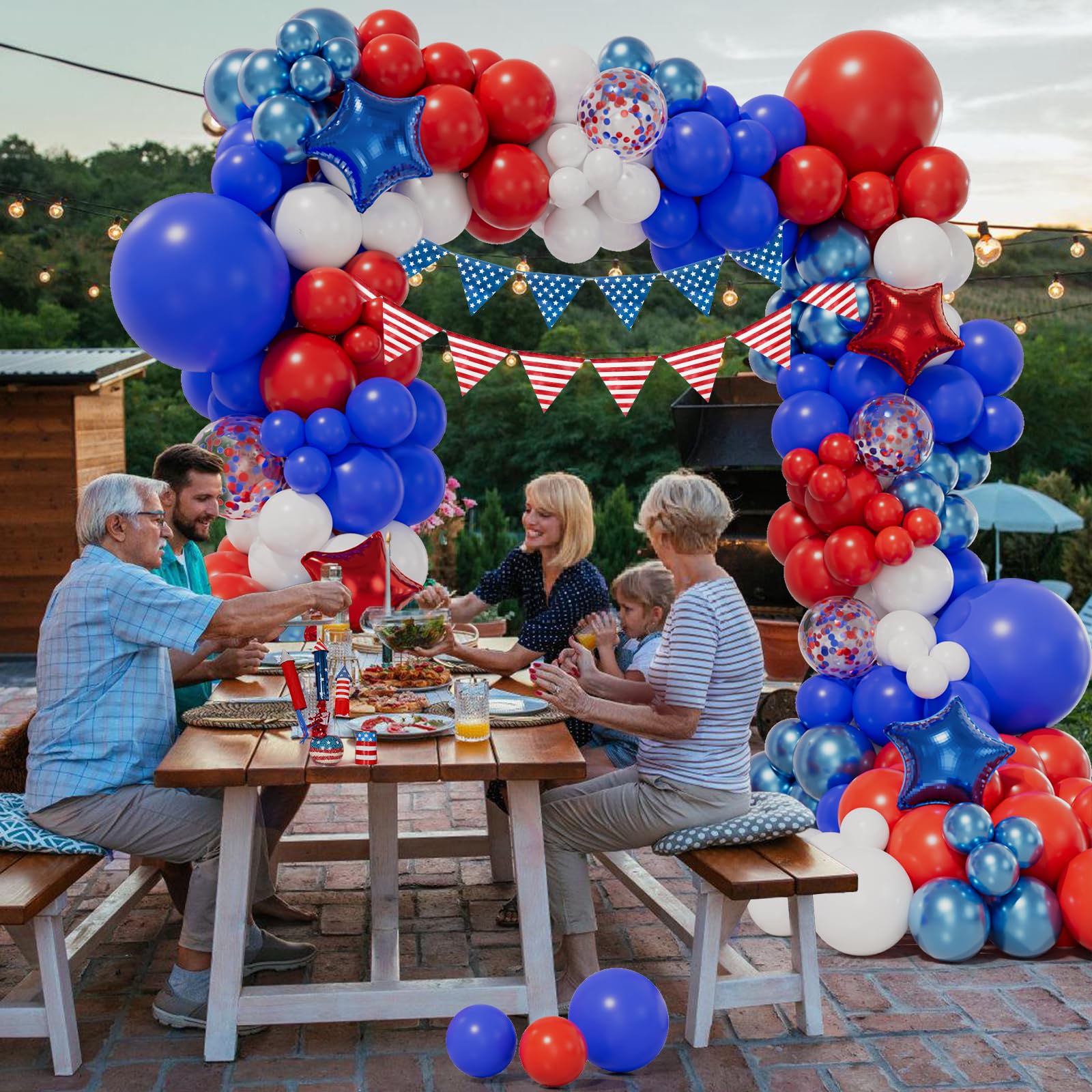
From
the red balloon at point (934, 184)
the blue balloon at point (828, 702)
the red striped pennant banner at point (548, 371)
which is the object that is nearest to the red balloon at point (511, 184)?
the red striped pennant banner at point (548, 371)

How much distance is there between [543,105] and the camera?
4145mm

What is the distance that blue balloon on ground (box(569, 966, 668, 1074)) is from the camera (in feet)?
8.43

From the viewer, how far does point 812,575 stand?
424cm

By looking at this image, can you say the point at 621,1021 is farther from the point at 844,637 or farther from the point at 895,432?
the point at 895,432

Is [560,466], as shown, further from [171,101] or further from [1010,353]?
[1010,353]

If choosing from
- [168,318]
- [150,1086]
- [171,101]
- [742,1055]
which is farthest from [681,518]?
[171,101]

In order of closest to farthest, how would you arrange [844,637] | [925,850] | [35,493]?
1. [925,850]
2. [844,637]
3. [35,493]

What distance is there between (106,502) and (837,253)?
258 centimetres

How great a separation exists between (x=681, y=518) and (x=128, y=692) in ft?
4.48

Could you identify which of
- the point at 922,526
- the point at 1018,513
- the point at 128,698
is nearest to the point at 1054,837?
the point at 922,526

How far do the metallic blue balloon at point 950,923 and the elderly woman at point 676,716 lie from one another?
76cm

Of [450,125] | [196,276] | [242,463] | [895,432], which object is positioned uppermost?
[450,125]

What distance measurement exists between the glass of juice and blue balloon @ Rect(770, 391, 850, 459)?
1871 mm

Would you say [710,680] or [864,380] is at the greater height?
[864,380]
